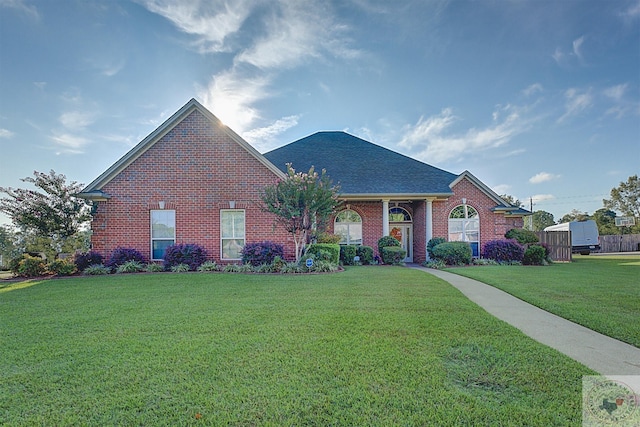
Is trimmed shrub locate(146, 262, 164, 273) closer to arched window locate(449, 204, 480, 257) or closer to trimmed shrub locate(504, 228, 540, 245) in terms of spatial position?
arched window locate(449, 204, 480, 257)

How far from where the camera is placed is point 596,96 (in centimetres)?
1409

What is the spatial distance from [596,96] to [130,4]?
61.8ft

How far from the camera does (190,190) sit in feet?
44.2

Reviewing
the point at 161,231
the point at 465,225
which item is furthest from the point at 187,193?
the point at 465,225

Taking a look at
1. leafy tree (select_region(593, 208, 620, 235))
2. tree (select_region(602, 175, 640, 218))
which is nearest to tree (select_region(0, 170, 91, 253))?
leafy tree (select_region(593, 208, 620, 235))

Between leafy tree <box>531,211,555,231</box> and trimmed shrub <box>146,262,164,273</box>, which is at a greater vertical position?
leafy tree <box>531,211,555,231</box>

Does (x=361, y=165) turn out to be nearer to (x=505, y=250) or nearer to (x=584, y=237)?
(x=505, y=250)

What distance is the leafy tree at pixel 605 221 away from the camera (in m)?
42.1

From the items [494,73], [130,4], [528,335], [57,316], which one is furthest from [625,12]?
[57,316]

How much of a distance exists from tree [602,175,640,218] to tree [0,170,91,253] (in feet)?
201

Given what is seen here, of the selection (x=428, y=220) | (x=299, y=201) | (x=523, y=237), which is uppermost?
(x=299, y=201)

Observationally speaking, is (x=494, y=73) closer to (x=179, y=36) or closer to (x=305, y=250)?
(x=305, y=250)

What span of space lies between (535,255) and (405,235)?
622 cm

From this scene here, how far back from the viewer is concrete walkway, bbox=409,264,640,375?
3.63 metres
